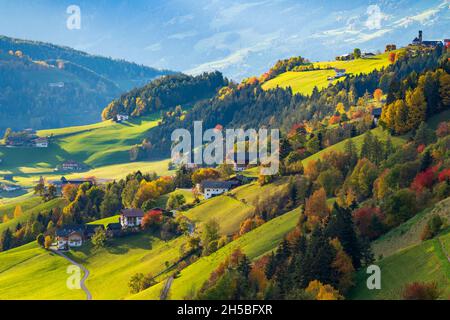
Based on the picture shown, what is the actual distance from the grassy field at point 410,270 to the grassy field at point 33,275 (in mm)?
33814

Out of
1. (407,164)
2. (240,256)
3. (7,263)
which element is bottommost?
(7,263)

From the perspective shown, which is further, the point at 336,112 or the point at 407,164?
the point at 336,112

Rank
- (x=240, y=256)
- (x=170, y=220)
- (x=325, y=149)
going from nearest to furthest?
1. (x=240, y=256)
2. (x=170, y=220)
3. (x=325, y=149)

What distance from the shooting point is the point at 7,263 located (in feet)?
344

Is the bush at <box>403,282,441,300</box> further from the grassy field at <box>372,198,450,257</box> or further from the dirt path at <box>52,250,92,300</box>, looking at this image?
the dirt path at <box>52,250,92,300</box>

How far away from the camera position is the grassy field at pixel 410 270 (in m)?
55.9

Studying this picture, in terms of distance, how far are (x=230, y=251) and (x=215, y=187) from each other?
3247 cm

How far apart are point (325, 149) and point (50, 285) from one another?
42.8 m

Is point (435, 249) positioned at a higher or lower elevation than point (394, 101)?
lower

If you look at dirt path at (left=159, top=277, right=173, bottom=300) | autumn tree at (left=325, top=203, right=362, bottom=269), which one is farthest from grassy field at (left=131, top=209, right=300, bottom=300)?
autumn tree at (left=325, top=203, right=362, bottom=269)

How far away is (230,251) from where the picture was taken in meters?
82.3

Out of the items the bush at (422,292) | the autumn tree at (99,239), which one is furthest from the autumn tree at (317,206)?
the autumn tree at (99,239)
